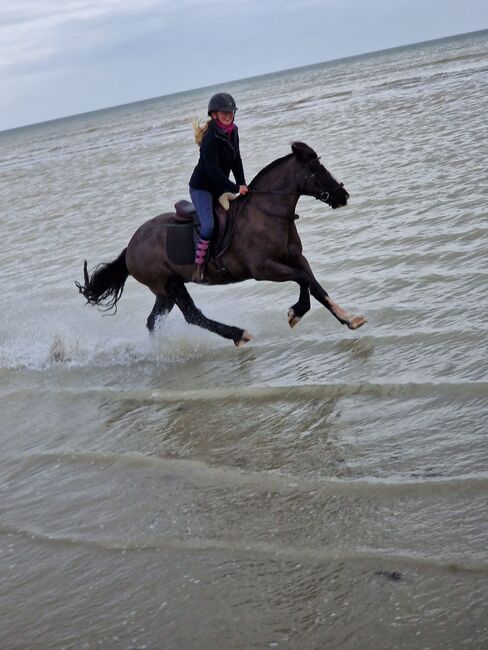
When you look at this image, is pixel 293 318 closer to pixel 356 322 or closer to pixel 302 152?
pixel 356 322

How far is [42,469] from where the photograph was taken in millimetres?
6578

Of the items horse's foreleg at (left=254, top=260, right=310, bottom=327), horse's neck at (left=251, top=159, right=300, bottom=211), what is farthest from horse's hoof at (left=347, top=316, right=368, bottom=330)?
horse's neck at (left=251, top=159, right=300, bottom=211)

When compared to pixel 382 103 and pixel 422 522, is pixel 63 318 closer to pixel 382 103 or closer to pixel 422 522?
pixel 422 522

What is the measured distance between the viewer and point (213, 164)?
8.34 m

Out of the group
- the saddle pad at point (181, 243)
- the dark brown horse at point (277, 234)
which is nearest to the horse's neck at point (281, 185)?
the dark brown horse at point (277, 234)

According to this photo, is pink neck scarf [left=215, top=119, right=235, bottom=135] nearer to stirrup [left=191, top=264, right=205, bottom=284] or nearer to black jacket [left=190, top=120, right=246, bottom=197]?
black jacket [left=190, top=120, right=246, bottom=197]

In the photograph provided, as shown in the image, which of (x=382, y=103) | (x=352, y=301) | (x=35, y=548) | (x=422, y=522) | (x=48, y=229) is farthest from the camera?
(x=382, y=103)

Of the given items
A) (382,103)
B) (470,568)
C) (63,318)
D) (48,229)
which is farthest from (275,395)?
(382,103)

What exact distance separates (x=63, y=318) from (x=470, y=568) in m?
7.93

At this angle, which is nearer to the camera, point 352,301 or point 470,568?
point 470,568

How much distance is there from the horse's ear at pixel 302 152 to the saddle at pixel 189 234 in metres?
0.89

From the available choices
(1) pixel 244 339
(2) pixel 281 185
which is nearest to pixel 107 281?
(1) pixel 244 339

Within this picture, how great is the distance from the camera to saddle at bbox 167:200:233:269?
8.63 meters

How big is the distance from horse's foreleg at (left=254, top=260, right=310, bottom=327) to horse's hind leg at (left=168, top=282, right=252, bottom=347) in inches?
21.0
